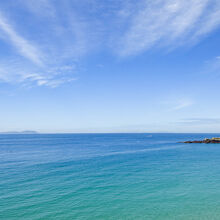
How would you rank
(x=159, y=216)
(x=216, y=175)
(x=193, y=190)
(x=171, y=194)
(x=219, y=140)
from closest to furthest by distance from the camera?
(x=159, y=216)
(x=171, y=194)
(x=193, y=190)
(x=216, y=175)
(x=219, y=140)

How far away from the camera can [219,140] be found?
95938 mm

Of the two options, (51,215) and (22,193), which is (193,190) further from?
(22,193)

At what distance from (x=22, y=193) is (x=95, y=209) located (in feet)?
31.3

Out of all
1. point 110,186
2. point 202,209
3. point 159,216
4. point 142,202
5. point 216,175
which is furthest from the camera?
point 216,175

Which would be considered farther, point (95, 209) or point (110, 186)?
point (110, 186)

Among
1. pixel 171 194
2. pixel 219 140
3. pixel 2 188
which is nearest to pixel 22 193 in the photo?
pixel 2 188

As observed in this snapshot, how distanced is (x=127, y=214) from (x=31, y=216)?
8282 mm

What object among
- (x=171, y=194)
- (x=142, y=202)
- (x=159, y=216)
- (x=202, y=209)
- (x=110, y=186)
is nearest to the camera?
(x=159, y=216)

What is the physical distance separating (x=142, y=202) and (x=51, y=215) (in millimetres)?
8763

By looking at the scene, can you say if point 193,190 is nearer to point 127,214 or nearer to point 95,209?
point 127,214

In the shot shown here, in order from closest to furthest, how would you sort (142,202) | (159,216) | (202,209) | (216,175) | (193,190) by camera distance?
(159,216)
(202,209)
(142,202)
(193,190)
(216,175)

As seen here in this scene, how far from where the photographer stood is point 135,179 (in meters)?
25.8

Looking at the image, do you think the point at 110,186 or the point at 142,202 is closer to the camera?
the point at 142,202

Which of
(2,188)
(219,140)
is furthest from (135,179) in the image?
(219,140)
